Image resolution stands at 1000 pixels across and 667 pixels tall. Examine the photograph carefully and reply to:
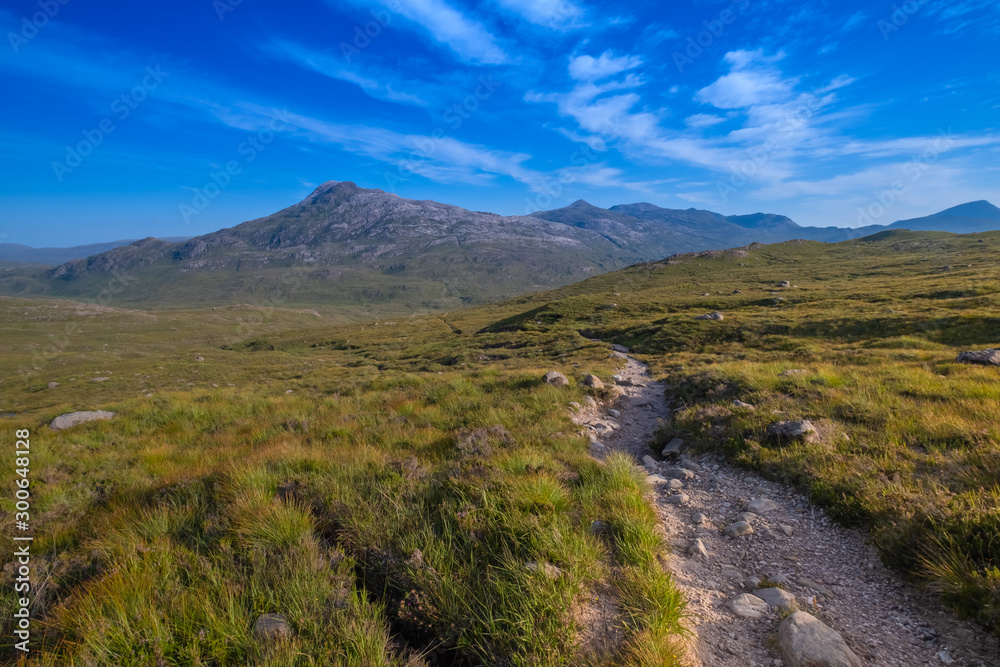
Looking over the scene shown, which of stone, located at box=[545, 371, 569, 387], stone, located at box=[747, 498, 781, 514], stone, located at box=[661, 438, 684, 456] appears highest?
stone, located at box=[545, 371, 569, 387]

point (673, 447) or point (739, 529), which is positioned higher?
point (739, 529)

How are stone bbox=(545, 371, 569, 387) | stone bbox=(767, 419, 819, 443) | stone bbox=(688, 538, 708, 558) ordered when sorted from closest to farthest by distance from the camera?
1. stone bbox=(688, 538, 708, 558)
2. stone bbox=(767, 419, 819, 443)
3. stone bbox=(545, 371, 569, 387)

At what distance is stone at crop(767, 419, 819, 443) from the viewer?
24.8ft

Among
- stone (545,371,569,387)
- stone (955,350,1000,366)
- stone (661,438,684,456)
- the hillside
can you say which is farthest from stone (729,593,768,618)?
stone (955,350,1000,366)

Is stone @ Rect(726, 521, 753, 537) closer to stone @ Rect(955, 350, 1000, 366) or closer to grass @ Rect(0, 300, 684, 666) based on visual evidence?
grass @ Rect(0, 300, 684, 666)

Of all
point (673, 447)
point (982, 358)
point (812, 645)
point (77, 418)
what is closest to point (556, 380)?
point (673, 447)

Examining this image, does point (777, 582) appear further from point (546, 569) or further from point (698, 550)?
point (546, 569)

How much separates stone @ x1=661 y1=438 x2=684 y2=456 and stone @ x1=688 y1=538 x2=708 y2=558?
3.82 meters

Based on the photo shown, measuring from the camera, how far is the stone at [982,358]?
42.7ft

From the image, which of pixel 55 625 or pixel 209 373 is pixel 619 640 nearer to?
pixel 55 625

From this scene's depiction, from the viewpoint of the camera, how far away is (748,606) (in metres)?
4.19

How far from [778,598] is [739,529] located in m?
1.47

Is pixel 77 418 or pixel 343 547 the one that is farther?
pixel 77 418

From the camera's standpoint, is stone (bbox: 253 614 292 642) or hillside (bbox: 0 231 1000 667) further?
hillside (bbox: 0 231 1000 667)
